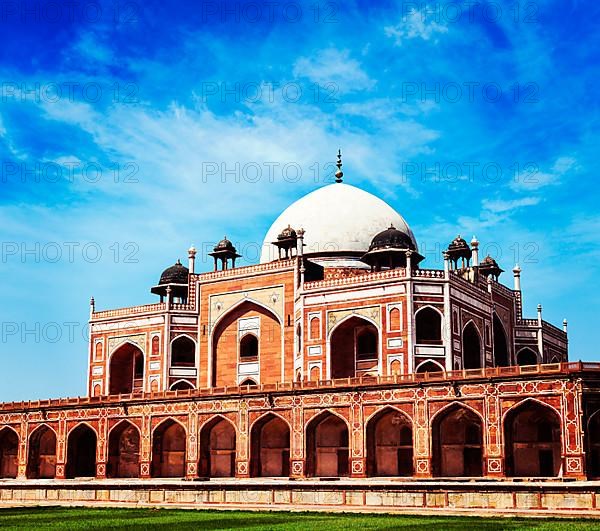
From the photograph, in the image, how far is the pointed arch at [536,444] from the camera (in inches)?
1159

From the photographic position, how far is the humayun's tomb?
26.0 m

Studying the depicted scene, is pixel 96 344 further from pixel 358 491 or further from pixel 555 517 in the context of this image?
pixel 555 517

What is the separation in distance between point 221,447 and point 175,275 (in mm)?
11025

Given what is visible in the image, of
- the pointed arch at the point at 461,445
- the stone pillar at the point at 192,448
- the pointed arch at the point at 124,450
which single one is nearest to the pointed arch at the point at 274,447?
the stone pillar at the point at 192,448

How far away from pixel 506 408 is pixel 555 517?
28.3 feet

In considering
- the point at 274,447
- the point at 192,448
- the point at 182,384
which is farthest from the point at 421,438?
the point at 182,384

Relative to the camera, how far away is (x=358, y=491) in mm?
22641

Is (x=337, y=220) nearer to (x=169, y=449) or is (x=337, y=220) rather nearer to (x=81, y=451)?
(x=169, y=449)

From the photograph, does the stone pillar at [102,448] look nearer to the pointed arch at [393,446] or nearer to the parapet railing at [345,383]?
the parapet railing at [345,383]

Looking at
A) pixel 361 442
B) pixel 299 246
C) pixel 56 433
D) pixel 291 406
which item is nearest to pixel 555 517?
pixel 361 442

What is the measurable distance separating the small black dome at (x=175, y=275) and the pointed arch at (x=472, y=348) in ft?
44.8

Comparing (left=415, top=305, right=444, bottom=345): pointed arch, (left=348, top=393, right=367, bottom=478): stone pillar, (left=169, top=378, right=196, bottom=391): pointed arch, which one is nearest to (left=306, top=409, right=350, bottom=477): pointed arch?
(left=348, top=393, right=367, bottom=478): stone pillar

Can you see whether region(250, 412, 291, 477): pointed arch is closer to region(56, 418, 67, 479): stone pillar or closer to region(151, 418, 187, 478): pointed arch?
region(151, 418, 187, 478): pointed arch

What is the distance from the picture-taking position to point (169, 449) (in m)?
35.6
